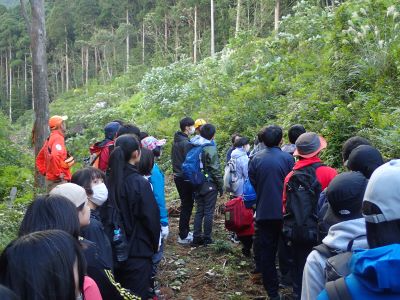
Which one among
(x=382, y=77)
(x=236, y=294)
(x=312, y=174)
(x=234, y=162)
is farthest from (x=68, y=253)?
(x=382, y=77)

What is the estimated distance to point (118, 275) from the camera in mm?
4051

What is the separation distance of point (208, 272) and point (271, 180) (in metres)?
1.89

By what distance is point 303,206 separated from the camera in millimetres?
4316

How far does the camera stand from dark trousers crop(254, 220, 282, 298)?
17.1ft

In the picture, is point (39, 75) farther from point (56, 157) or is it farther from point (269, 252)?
point (269, 252)

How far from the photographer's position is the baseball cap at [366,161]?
3.53m

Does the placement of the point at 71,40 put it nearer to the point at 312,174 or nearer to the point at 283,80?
the point at 283,80

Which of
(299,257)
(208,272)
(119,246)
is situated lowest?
(208,272)

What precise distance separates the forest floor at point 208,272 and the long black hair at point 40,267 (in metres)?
4.04

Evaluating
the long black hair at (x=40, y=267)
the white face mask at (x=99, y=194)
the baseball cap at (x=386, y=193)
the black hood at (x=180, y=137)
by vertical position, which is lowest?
the black hood at (x=180, y=137)

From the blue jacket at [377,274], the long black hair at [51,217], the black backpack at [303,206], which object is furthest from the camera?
the black backpack at [303,206]

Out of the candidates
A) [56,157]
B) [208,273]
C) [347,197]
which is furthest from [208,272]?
[347,197]

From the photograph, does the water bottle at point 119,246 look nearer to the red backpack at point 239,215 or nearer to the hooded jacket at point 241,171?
the red backpack at point 239,215

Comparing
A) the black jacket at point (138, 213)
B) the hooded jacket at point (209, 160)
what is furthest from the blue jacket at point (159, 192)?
the hooded jacket at point (209, 160)
